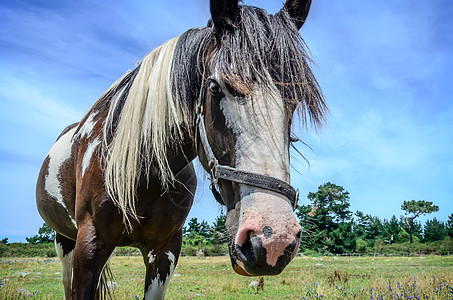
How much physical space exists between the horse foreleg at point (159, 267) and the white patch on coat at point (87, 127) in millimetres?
1358

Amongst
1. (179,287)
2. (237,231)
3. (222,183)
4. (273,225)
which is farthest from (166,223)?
(179,287)

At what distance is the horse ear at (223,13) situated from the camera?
242 centimetres

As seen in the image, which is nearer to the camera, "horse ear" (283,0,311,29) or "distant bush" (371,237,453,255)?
"horse ear" (283,0,311,29)

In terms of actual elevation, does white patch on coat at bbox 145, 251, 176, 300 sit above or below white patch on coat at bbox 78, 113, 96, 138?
below

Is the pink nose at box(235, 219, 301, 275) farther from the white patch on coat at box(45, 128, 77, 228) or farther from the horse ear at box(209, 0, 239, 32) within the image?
the white patch on coat at box(45, 128, 77, 228)

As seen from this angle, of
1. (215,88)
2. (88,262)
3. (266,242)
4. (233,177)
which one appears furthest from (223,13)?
(88,262)

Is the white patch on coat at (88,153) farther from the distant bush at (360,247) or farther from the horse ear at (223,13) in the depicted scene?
the distant bush at (360,247)

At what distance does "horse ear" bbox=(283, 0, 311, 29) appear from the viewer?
2871 millimetres

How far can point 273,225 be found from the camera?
1.70 m

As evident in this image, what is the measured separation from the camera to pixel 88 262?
262 centimetres

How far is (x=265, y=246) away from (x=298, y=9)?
87.6 inches

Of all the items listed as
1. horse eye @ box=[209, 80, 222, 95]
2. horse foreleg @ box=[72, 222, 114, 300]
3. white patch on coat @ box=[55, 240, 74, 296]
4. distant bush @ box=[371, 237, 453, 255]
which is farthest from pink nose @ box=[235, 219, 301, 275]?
distant bush @ box=[371, 237, 453, 255]

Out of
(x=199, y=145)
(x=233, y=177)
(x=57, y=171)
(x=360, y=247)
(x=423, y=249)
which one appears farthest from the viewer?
(x=360, y=247)

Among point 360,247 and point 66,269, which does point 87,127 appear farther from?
point 360,247
